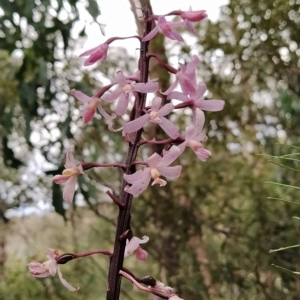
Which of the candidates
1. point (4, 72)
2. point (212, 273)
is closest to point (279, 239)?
point (212, 273)

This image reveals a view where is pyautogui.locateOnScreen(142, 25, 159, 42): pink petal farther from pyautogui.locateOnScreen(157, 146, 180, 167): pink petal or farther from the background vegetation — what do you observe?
the background vegetation

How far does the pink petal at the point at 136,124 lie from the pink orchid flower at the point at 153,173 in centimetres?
2

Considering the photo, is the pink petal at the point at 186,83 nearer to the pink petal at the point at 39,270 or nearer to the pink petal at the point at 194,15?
the pink petal at the point at 194,15

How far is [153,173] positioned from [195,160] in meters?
0.94

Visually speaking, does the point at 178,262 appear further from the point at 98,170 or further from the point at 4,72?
the point at 4,72

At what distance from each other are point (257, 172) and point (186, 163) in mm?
214

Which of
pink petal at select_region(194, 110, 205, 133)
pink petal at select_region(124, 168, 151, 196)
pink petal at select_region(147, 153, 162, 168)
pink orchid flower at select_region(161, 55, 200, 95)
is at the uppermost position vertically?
pink orchid flower at select_region(161, 55, 200, 95)

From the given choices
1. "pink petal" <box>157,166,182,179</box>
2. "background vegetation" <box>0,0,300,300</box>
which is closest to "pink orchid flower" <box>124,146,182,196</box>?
"pink petal" <box>157,166,182,179</box>

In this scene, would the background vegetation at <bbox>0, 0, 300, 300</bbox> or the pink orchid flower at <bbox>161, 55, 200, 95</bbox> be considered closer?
the pink orchid flower at <bbox>161, 55, 200, 95</bbox>

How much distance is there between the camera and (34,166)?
1.25m

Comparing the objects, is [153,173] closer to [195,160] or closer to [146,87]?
[146,87]

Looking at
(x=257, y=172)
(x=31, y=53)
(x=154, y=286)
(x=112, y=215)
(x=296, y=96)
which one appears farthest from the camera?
(x=112, y=215)

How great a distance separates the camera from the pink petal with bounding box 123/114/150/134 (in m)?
0.32

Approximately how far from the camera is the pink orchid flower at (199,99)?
13.6 inches
